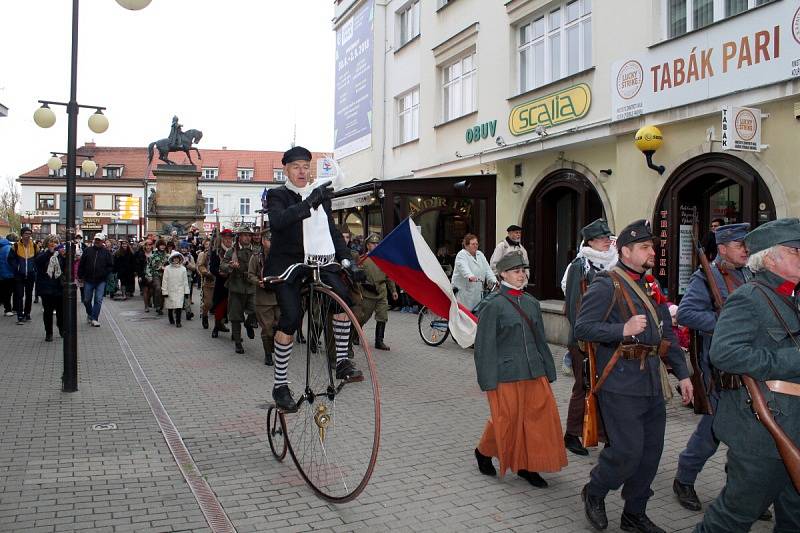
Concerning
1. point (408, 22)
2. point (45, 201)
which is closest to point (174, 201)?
point (408, 22)

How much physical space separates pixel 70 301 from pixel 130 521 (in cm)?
471

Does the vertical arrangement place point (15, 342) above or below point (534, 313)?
below

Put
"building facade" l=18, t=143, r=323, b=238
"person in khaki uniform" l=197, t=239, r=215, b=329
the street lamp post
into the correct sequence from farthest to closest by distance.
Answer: "building facade" l=18, t=143, r=323, b=238 < "person in khaki uniform" l=197, t=239, r=215, b=329 < the street lamp post

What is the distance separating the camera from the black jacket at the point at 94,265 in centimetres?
1548

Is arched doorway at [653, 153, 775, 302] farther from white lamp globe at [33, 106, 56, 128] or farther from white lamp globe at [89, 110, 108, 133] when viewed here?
white lamp globe at [33, 106, 56, 128]

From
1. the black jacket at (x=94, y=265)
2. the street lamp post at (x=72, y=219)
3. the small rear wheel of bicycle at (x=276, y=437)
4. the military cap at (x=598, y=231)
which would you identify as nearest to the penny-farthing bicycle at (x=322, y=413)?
the small rear wheel of bicycle at (x=276, y=437)

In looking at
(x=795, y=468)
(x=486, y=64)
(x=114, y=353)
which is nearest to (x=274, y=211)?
(x=795, y=468)

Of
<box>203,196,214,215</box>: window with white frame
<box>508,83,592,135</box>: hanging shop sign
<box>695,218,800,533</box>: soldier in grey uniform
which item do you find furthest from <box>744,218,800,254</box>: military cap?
<box>203,196,214,215</box>: window with white frame

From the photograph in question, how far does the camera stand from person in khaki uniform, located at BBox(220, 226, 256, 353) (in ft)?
39.2

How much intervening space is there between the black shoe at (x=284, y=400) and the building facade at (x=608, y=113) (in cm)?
364

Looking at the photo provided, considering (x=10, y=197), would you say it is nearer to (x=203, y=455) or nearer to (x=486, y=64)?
(x=486, y=64)

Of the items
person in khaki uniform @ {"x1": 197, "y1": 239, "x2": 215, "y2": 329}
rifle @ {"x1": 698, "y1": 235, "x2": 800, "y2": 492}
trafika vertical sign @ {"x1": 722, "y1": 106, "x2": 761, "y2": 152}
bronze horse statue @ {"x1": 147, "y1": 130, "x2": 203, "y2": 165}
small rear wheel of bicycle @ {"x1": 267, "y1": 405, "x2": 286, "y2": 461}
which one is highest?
bronze horse statue @ {"x1": 147, "y1": 130, "x2": 203, "y2": 165}

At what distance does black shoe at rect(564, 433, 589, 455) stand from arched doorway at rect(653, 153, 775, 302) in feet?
20.1

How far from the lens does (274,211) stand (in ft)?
16.6
